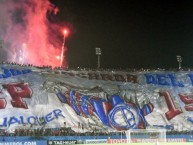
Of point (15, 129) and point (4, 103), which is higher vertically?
point (4, 103)

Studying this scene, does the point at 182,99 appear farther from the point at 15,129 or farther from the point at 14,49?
the point at 14,49

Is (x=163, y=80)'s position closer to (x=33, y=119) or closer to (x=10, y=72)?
(x=33, y=119)

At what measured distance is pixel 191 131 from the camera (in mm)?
38219

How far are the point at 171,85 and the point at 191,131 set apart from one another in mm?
5124

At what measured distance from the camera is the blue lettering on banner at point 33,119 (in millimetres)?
34994

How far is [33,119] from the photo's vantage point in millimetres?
35812

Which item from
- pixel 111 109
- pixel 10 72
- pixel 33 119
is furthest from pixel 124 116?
pixel 10 72

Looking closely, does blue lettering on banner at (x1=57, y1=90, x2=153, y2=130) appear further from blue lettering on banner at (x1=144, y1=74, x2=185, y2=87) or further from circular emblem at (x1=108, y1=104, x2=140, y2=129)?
blue lettering on banner at (x1=144, y1=74, x2=185, y2=87)

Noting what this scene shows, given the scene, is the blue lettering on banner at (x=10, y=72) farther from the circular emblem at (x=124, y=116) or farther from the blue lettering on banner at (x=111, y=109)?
the circular emblem at (x=124, y=116)

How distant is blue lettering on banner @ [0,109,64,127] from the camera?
34994 millimetres

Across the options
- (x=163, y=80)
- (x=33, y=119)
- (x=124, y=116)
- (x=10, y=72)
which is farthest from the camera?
Answer: (x=163, y=80)

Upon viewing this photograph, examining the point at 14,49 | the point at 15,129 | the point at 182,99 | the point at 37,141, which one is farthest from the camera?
the point at 14,49

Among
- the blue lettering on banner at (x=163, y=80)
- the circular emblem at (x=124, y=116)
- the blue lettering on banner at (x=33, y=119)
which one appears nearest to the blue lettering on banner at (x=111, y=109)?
the circular emblem at (x=124, y=116)

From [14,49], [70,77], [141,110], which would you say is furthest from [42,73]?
[14,49]
